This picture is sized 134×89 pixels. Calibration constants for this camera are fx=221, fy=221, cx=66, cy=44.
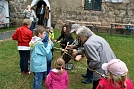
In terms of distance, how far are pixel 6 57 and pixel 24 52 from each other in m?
2.14

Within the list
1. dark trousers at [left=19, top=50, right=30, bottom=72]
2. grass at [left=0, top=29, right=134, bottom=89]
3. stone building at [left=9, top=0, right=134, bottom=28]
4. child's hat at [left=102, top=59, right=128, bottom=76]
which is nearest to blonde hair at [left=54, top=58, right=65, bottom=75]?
child's hat at [left=102, top=59, right=128, bottom=76]

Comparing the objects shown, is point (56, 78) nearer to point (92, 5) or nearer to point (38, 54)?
point (38, 54)

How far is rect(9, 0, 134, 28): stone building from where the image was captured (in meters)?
13.5

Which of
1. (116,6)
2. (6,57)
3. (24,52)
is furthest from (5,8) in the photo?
(24,52)

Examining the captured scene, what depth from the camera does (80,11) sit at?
14445 millimetres

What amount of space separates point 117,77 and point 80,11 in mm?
12247

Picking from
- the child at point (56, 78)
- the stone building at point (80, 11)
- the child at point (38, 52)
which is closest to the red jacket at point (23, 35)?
the child at point (38, 52)

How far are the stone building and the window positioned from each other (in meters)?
0.16

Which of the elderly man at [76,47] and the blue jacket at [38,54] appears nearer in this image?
the blue jacket at [38,54]

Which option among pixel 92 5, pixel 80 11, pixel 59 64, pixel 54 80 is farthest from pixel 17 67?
pixel 92 5

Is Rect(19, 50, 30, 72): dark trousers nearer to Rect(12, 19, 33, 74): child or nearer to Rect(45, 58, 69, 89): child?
Rect(12, 19, 33, 74): child

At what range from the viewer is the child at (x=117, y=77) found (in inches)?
97.0

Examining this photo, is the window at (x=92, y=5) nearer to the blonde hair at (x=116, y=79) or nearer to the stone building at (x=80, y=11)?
the stone building at (x=80, y=11)

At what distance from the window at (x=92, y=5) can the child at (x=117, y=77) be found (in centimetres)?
1191
